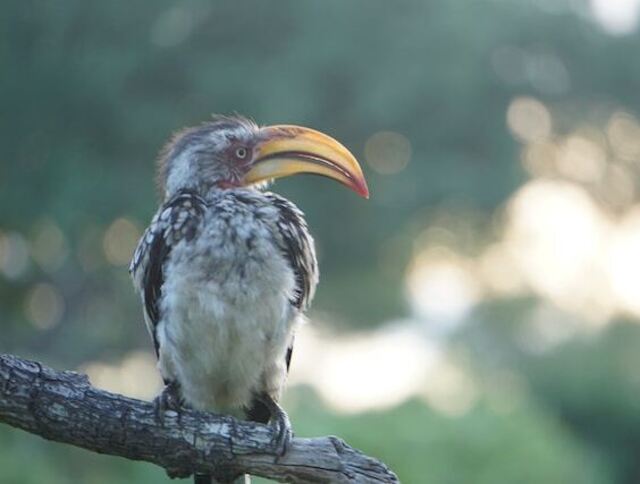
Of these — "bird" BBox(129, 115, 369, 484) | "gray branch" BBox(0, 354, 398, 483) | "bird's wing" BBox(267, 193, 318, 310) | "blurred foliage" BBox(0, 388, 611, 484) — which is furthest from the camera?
"blurred foliage" BBox(0, 388, 611, 484)

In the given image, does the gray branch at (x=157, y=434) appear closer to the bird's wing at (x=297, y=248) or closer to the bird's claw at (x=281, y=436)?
the bird's claw at (x=281, y=436)

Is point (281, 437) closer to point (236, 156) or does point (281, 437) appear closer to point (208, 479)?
point (208, 479)

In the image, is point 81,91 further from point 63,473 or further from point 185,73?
point 63,473

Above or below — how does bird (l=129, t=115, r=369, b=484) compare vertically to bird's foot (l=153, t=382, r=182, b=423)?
above

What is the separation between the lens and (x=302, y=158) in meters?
3.59

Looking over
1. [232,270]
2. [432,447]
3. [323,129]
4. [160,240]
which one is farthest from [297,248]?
[323,129]

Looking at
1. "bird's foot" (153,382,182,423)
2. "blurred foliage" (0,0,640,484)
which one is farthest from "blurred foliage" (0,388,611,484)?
"bird's foot" (153,382,182,423)

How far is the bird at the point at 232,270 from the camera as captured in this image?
11.0 feet

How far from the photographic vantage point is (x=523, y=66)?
10.9 meters

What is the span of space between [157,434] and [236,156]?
812 mm

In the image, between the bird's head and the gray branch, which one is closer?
the gray branch

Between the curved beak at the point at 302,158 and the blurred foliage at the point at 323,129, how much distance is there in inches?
225

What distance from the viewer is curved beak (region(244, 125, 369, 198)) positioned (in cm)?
349

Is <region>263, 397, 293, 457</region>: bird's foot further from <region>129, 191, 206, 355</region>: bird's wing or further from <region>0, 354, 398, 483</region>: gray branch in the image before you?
<region>129, 191, 206, 355</region>: bird's wing
